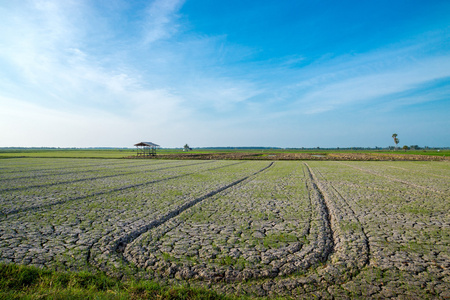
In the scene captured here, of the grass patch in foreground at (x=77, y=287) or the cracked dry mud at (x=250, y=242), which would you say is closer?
the grass patch in foreground at (x=77, y=287)

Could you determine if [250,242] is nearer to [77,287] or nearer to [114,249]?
[114,249]

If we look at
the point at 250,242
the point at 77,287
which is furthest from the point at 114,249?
the point at 250,242

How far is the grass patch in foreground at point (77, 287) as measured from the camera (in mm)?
3144

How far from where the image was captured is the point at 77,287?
3.36m

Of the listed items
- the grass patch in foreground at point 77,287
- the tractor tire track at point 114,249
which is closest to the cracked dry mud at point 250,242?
the tractor tire track at point 114,249

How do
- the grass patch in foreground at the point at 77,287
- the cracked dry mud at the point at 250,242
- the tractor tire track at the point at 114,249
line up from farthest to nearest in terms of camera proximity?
the tractor tire track at the point at 114,249
the cracked dry mud at the point at 250,242
the grass patch in foreground at the point at 77,287

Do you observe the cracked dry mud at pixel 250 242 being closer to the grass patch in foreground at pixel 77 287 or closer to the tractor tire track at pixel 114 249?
the tractor tire track at pixel 114 249

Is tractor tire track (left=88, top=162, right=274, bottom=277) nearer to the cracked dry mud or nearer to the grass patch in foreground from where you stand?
the cracked dry mud

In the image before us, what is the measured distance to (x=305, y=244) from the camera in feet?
16.4

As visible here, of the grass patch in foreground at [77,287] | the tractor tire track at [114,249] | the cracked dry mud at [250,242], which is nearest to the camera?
the grass patch in foreground at [77,287]

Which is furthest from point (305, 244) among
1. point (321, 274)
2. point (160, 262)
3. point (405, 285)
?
point (160, 262)

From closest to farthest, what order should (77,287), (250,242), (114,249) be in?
(77,287) < (114,249) < (250,242)

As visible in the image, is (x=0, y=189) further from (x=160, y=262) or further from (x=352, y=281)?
(x=352, y=281)

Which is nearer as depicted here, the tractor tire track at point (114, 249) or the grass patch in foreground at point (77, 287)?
the grass patch in foreground at point (77, 287)
